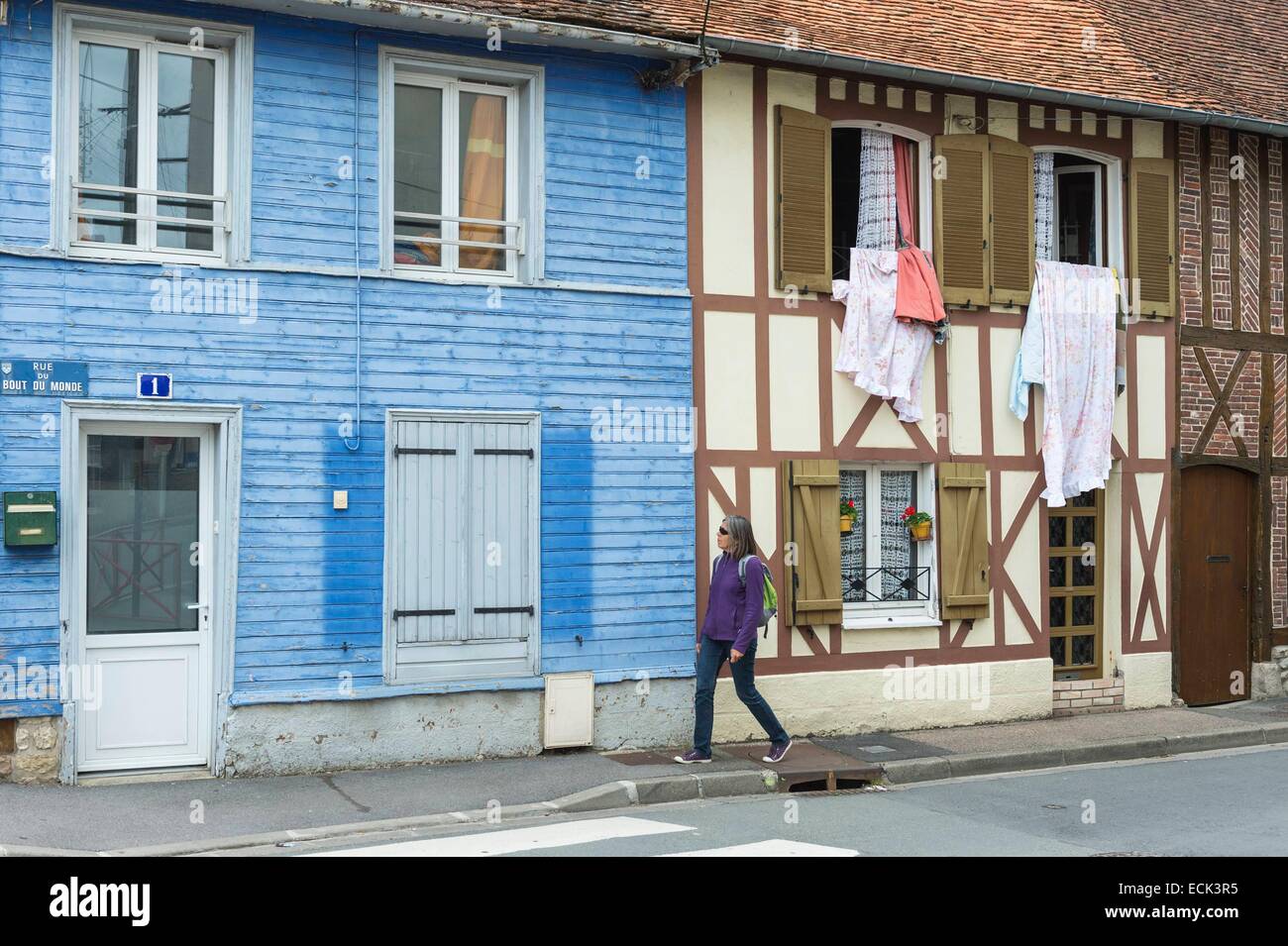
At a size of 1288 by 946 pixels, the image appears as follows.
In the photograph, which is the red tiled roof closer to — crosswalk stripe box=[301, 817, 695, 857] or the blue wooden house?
the blue wooden house

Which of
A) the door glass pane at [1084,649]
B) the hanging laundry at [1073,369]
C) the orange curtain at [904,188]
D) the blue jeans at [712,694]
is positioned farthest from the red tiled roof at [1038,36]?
the door glass pane at [1084,649]

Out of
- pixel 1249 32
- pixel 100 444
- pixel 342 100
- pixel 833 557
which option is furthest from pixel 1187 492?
pixel 100 444

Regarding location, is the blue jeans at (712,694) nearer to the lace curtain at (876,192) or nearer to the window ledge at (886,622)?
the window ledge at (886,622)

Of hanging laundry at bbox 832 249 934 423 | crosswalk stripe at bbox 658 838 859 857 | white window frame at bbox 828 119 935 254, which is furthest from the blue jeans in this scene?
white window frame at bbox 828 119 935 254

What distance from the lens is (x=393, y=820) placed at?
8.86 meters

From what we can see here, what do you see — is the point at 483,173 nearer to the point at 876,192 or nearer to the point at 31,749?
the point at 876,192

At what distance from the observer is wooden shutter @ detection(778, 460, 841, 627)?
1216 cm

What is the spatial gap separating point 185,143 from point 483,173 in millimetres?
2244

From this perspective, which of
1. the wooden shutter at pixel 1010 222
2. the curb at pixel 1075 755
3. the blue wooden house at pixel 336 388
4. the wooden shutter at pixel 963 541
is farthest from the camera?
the wooden shutter at pixel 1010 222

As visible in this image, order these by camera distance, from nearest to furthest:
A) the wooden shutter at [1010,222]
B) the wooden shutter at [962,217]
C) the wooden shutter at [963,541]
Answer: the wooden shutter at [963,541]
the wooden shutter at [962,217]
the wooden shutter at [1010,222]

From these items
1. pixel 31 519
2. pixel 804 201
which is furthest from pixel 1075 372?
pixel 31 519

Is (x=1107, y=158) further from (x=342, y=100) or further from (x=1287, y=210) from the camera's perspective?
(x=342, y=100)

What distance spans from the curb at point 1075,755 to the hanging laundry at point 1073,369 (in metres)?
2.38

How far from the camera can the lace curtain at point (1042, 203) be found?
13.8m
